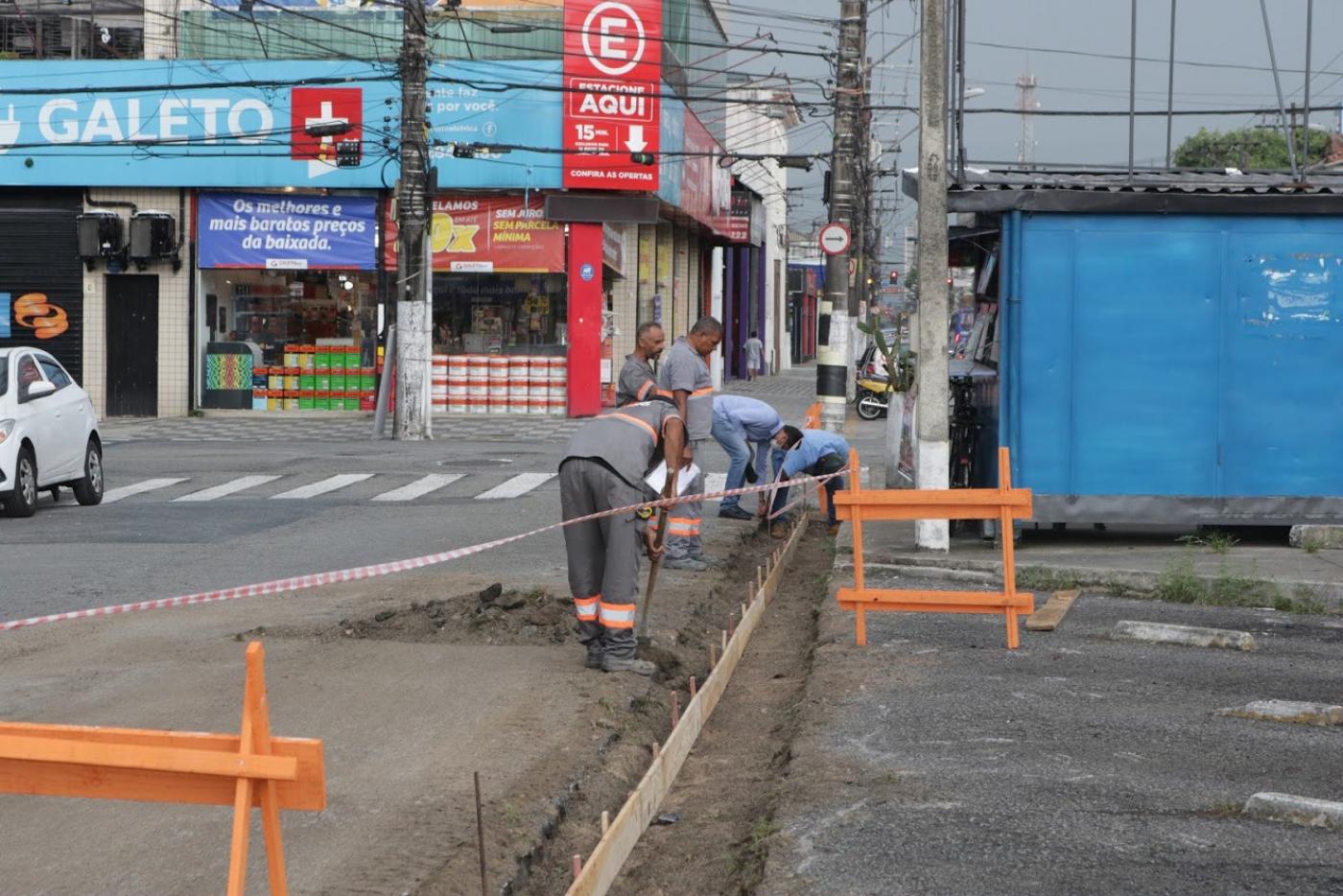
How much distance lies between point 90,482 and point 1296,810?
14256 millimetres

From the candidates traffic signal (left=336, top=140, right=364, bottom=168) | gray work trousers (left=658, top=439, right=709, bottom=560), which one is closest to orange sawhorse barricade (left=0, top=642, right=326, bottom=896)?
gray work trousers (left=658, top=439, right=709, bottom=560)

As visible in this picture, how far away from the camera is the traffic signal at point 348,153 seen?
31.6 meters

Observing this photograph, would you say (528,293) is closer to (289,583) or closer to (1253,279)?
(1253,279)

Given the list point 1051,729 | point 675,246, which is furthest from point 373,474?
point 675,246

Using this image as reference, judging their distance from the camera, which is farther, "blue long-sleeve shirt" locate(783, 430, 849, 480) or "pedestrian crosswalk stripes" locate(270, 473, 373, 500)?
"pedestrian crosswalk stripes" locate(270, 473, 373, 500)

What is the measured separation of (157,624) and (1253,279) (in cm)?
881

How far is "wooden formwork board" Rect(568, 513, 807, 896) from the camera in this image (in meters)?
5.48

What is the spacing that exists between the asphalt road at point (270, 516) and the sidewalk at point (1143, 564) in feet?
9.36

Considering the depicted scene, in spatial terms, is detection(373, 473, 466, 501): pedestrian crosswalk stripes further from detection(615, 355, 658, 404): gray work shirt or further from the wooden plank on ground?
the wooden plank on ground

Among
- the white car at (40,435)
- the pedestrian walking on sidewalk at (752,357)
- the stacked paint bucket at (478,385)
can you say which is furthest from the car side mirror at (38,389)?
the pedestrian walking on sidewalk at (752,357)

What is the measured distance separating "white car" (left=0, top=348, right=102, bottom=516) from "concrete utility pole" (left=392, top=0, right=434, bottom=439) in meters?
8.50

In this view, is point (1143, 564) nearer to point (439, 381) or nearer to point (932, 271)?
point (932, 271)

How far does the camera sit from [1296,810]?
5992mm

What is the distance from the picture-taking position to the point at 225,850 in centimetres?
562
